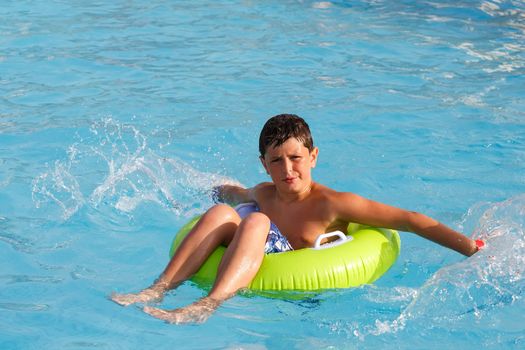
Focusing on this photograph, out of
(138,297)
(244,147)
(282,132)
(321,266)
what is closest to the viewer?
(138,297)

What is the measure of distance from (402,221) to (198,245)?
112 centimetres

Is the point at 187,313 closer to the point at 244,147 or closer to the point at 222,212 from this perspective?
the point at 222,212

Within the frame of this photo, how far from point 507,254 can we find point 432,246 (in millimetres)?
808

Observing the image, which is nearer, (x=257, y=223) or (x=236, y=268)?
(x=236, y=268)

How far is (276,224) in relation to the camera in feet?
16.9

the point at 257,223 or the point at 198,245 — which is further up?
the point at 257,223

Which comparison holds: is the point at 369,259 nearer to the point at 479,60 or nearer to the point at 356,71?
the point at 356,71

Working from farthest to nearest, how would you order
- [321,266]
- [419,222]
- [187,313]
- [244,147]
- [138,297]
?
[244,147], [419,222], [321,266], [138,297], [187,313]

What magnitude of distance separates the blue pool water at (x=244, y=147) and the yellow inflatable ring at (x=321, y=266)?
0.45 feet

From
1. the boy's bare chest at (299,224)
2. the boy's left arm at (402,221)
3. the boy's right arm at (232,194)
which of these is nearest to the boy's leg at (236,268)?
the boy's bare chest at (299,224)

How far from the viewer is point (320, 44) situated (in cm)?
1027

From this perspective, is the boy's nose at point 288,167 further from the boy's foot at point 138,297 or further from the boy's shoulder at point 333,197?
the boy's foot at point 138,297

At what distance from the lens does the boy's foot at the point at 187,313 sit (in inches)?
171

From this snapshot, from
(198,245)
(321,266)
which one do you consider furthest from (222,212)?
(321,266)
